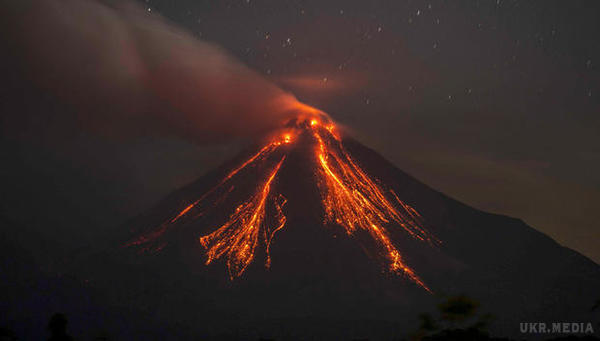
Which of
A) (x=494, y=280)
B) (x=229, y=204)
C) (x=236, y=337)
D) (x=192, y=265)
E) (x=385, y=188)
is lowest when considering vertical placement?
(x=236, y=337)

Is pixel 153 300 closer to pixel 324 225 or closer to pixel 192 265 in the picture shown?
pixel 192 265

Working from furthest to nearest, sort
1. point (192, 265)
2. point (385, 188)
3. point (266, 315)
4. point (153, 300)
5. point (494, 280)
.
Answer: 1. point (385, 188)
2. point (494, 280)
3. point (192, 265)
4. point (153, 300)
5. point (266, 315)

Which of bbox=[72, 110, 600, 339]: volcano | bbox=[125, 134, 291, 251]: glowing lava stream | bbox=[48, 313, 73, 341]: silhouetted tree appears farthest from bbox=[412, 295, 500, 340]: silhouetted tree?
bbox=[125, 134, 291, 251]: glowing lava stream

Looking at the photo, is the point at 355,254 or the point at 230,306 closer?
the point at 230,306

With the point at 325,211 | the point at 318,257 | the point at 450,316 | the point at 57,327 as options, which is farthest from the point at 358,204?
the point at 57,327

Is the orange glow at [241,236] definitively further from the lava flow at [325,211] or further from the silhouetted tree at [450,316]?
the silhouetted tree at [450,316]

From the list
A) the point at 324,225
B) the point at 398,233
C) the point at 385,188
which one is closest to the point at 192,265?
the point at 324,225

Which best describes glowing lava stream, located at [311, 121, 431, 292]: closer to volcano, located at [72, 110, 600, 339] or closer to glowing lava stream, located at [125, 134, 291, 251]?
volcano, located at [72, 110, 600, 339]

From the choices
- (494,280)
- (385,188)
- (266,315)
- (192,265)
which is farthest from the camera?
(385,188)
